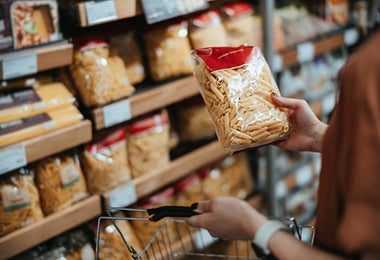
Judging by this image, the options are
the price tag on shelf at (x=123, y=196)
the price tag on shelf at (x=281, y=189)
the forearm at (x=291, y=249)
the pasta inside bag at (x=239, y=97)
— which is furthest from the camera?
the price tag on shelf at (x=281, y=189)

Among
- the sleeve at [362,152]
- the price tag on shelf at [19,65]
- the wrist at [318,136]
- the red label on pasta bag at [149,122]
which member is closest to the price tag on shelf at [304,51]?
the red label on pasta bag at [149,122]

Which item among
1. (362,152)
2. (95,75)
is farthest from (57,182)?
(362,152)

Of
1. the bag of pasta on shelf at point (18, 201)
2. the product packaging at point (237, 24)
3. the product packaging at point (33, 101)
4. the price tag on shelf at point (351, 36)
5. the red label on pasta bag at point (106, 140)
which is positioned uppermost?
the product packaging at point (237, 24)

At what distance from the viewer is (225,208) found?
3.17ft

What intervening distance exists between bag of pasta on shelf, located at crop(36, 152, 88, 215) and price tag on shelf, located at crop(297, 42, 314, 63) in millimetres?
1392

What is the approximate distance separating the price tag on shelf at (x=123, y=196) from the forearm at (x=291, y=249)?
1.09 meters

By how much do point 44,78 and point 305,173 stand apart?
177 cm

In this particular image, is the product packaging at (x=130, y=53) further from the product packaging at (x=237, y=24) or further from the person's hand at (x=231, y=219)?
the person's hand at (x=231, y=219)

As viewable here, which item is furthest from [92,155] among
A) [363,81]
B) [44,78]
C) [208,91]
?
[363,81]

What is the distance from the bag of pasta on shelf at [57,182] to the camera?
1.74m

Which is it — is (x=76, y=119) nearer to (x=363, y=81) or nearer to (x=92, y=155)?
(x=92, y=155)

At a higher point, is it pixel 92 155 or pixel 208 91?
pixel 208 91

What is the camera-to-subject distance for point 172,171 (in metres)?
2.09

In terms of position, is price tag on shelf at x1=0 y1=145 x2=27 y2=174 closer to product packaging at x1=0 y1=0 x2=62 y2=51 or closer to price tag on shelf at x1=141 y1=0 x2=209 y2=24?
product packaging at x1=0 y1=0 x2=62 y2=51
